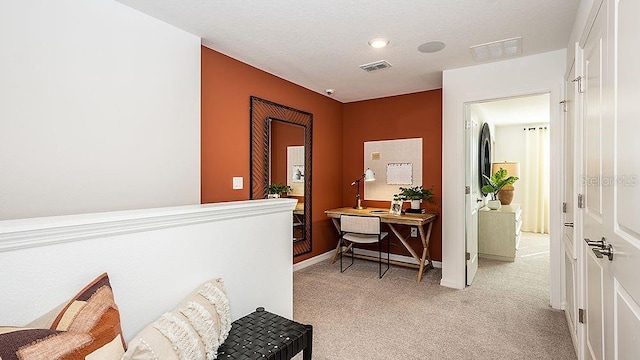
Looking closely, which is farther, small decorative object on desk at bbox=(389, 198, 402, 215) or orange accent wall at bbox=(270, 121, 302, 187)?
small decorative object on desk at bbox=(389, 198, 402, 215)

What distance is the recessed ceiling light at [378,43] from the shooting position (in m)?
2.62

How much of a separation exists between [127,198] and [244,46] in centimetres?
160

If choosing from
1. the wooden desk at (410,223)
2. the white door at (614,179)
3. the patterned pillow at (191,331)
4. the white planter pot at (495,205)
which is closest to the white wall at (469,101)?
the wooden desk at (410,223)

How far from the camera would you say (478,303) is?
2.92 m

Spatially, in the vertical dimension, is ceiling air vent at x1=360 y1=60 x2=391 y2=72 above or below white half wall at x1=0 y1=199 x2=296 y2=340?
above

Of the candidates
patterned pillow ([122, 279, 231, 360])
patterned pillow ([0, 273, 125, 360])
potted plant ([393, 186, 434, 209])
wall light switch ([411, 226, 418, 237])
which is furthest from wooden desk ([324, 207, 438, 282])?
patterned pillow ([0, 273, 125, 360])

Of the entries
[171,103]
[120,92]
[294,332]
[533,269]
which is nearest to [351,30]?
[171,103]

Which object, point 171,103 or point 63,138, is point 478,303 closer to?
point 171,103

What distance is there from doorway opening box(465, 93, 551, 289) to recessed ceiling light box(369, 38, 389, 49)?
4.03 ft

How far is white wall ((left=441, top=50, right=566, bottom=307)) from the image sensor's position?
2832 mm

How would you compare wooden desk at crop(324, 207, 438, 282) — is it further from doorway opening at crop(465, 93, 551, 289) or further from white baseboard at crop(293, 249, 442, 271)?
doorway opening at crop(465, 93, 551, 289)

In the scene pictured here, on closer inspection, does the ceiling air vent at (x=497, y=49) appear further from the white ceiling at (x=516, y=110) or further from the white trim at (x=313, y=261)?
the white trim at (x=313, y=261)

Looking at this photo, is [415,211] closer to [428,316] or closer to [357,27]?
[428,316]

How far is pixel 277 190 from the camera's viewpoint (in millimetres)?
3633
